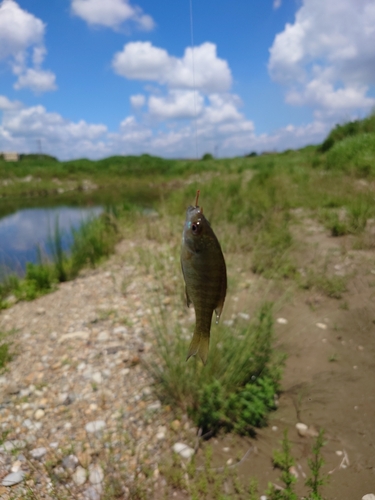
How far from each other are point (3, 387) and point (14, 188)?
29.5m

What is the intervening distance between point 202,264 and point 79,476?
2215 mm

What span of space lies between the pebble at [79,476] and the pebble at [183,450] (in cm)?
74

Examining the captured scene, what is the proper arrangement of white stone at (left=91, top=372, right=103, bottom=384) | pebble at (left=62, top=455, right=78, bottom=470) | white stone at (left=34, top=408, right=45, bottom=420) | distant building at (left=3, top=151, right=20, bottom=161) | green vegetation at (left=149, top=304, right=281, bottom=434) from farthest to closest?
1. distant building at (left=3, top=151, right=20, bottom=161)
2. white stone at (left=91, top=372, right=103, bottom=384)
3. white stone at (left=34, top=408, right=45, bottom=420)
4. green vegetation at (left=149, top=304, right=281, bottom=434)
5. pebble at (left=62, top=455, right=78, bottom=470)

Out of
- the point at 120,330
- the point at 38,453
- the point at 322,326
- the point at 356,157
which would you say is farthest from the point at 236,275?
the point at 356,157

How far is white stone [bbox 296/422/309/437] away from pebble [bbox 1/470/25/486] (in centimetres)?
227

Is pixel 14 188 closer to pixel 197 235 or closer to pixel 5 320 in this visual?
pixel 5 320

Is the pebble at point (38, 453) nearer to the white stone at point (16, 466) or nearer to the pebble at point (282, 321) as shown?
the white stone at point (16, 466)

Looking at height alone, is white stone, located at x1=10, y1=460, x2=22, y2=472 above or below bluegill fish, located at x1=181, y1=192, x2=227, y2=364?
below

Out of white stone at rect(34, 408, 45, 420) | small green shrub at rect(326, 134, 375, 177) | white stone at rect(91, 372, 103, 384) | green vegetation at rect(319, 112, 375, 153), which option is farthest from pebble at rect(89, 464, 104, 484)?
green vegetation at rect(319, 112, 375, 153)

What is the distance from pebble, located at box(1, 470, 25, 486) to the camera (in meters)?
2.68

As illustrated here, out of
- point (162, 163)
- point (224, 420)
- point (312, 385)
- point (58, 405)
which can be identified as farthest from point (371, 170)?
point (162, 163)

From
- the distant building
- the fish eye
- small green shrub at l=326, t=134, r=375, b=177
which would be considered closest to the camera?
the fish eye

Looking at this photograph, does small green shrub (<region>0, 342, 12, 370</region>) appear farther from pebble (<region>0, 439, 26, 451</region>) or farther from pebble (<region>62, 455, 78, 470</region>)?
pebble (<region>62, 455, 78, 470</region>)

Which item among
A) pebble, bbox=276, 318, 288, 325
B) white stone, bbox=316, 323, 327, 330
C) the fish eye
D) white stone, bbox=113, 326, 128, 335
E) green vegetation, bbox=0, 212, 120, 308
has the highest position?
the fish eye
